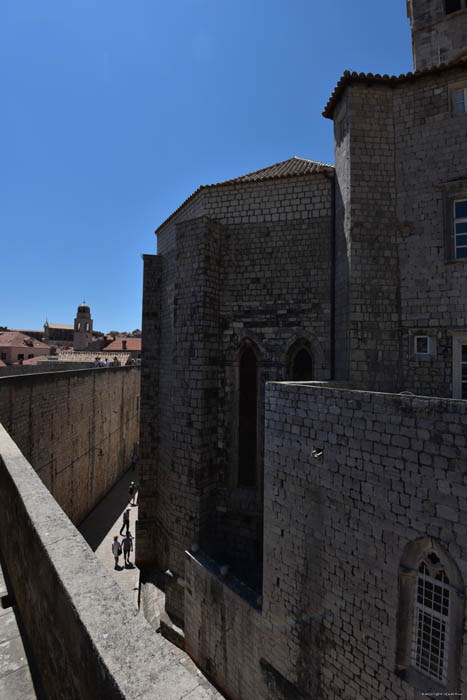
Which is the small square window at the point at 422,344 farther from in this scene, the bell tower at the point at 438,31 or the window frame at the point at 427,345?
the bell tower at the point at 438,31

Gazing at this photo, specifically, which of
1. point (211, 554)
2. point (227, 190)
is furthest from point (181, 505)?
point (227, 190)

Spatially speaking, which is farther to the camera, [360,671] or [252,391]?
[252,391]

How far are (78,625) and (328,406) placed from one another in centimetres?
446

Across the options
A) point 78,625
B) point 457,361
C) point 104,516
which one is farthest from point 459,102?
point 104,516

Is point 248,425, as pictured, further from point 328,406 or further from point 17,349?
point 17,349

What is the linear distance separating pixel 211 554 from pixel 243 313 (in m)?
6.27

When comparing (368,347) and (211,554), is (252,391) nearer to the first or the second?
(368,347)

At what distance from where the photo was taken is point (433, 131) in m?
8.34

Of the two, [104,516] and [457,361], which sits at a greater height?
[457,361]

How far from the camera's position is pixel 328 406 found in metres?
5.61

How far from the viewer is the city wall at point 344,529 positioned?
4.36 meters

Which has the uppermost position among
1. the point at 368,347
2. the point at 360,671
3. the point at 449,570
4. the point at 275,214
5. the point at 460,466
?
the point at 275,214

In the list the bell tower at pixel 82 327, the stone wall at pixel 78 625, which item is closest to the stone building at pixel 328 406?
the stone wall at pixel 78 625

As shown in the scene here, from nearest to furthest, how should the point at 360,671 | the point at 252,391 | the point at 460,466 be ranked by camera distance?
1. the point at 460,466
2. the point at 360,671
3. the point at 252,391
